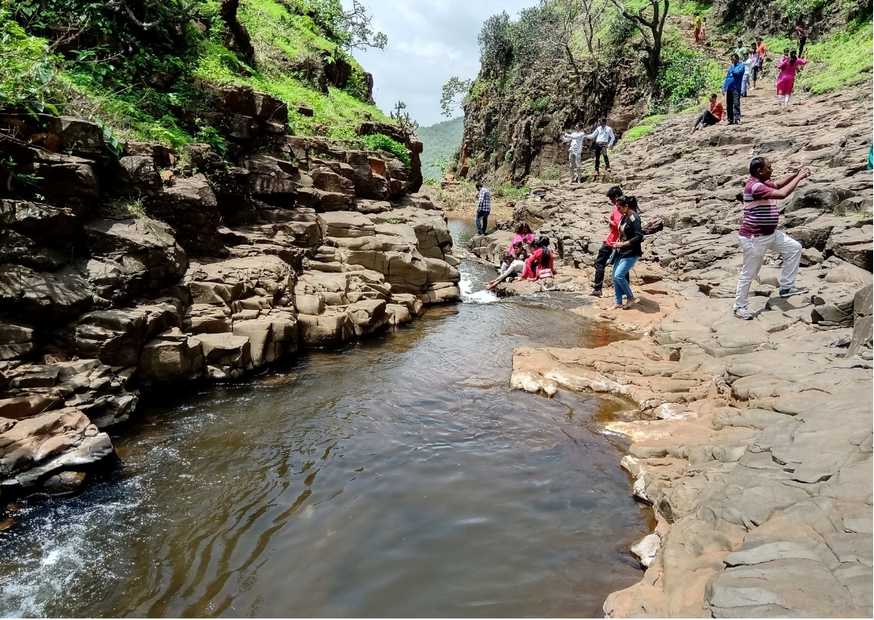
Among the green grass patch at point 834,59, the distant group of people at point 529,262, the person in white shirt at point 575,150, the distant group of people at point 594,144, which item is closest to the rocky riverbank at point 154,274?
the distant group of people at point 529,262

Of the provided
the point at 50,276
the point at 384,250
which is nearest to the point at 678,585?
the point at 50,276

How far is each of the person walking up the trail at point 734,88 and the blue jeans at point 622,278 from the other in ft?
38.1

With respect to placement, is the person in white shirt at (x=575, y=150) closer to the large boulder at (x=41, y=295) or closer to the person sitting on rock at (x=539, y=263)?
the person sitting on rock at (x=539, y=263)

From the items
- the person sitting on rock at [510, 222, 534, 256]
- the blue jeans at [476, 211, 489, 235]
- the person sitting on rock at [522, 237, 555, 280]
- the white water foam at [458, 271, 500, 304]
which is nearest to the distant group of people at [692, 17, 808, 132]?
the blue jeans at [476, 211, 489, 235]

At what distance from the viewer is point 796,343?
20.2 ft

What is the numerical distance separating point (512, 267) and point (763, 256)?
24.9 ft

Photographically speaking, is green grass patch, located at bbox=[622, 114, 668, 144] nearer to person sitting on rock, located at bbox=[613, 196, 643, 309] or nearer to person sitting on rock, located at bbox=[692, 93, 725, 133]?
person sitting on rock, located at bbox=[692, 93, 725, 133]

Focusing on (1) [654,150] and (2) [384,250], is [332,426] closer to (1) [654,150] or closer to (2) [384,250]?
(2) [384,250]

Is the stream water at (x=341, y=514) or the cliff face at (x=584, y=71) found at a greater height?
the cliff face at (x=584, y=71)

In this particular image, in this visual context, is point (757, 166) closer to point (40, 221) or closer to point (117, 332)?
point (117, 332)

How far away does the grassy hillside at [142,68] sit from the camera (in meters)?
7.40

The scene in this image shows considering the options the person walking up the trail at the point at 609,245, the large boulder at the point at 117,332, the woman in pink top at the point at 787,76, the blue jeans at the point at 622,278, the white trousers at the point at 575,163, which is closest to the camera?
the large boulder at the point at 117,332

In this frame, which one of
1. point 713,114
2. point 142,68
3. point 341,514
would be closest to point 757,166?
point 341,514

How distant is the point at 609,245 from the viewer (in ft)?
36.2
